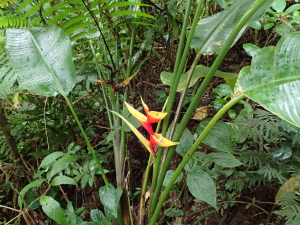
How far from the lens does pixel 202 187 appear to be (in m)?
0.48

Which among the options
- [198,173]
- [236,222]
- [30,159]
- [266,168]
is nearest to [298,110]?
[198,173]

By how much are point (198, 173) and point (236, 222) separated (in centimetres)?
53

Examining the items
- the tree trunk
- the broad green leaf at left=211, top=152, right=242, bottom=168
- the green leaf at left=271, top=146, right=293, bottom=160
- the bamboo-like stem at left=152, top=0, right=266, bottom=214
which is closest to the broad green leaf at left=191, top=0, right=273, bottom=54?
the bamboo-like stem at left=152, top=0, right=266, bottom=214

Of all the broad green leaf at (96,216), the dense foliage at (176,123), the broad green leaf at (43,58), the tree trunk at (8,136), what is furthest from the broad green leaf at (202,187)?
the tree trunk at (8,136)

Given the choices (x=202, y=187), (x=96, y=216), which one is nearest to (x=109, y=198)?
(x=96, y=216)

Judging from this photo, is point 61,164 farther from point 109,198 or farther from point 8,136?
point 8,136

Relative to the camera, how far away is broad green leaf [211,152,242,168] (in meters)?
0.52

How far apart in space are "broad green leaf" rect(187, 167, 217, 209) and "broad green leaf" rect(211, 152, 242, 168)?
0.08 m

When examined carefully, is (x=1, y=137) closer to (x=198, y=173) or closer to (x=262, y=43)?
(x=198, y=173)

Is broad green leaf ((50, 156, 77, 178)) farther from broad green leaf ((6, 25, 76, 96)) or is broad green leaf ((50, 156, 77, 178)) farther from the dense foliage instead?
broad green leaf ((6, 25, 76, 96))

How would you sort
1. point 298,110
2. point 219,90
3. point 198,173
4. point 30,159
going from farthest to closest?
point 30,159 < point 219,90 < point 198,173 < point 298,110

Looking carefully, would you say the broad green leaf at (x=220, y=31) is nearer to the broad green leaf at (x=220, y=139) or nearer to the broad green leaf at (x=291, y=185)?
the broad green leaf at (x=220, y=139)

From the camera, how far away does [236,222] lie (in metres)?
0.83

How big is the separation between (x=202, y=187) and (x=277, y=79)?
12.0 inches
